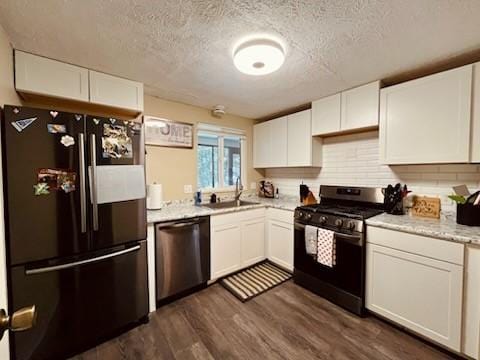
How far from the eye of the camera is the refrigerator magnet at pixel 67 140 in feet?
4.99

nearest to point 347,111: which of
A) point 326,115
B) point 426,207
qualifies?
point 326,115

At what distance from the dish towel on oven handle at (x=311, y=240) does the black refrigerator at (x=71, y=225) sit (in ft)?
5.33

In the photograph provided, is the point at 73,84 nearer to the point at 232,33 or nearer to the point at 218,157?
the point at 232,33

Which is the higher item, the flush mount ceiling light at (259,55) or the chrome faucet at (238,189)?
the flush mount ceiling light at (259,55)

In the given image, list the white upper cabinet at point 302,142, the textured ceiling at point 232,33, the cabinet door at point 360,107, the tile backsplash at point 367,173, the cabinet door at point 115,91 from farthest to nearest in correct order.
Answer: the white upper cabinet at point 302,142 → the cabinet door at point 360,107 → the tile backsplash at point 367,173 → the cabinet door at point 115,91 → the textured ceiling at point 232,33

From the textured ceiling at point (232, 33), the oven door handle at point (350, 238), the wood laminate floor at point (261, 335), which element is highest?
the textured ceiling at point (232, 33)

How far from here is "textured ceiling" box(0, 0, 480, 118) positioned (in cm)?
122

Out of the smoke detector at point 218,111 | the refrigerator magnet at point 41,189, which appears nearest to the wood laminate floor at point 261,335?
the refrigerator magnet at point 41,189

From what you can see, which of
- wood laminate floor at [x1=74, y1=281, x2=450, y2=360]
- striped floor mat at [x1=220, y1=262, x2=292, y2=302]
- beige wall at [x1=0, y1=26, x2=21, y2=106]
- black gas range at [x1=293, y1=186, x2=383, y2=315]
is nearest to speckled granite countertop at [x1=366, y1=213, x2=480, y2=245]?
black gas range at [x1=293, y1=186, x2=383, y2=315]

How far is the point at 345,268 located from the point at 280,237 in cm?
91

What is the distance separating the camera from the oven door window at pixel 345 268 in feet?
6.47

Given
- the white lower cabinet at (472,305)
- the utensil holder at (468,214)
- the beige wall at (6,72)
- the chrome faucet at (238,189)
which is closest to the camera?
the beige wall at (6,72)

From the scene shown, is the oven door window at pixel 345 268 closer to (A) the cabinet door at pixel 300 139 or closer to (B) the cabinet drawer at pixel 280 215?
(B) the cabinet drawer at pixel 280 215

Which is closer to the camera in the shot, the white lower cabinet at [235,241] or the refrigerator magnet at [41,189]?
the refrigerator magnet at [41,189]
